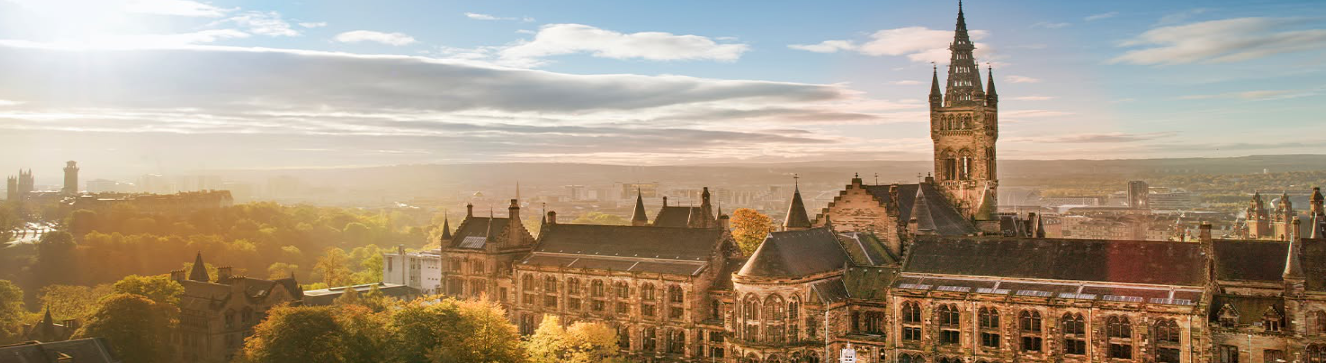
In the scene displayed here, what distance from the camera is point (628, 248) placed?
265 feet

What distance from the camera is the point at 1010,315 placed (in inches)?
2341

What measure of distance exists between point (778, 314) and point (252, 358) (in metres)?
34.7

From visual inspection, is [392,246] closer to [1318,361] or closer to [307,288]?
[307,288]

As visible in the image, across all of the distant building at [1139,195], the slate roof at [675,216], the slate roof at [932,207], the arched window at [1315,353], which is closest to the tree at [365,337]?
the slate roof at [675,216]

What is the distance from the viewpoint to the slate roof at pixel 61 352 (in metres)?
61.6

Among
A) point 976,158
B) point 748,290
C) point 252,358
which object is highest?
point 976,158

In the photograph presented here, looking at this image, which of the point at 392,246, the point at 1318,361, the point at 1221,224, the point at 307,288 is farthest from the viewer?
the point at 392,246

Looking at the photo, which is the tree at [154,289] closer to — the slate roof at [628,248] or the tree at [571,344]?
the slate roof at [628,248]

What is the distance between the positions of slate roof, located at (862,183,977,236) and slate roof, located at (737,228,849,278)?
6.80m

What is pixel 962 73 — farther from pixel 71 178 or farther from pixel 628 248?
pixel 71 178

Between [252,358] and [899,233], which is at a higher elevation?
[899,233]

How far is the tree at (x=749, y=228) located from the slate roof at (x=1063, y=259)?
1640 inches

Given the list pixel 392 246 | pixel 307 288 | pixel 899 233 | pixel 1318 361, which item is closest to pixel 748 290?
pixel 899 233

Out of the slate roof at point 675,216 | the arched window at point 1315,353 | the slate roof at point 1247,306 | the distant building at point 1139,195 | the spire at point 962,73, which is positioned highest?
the spire at point 962,73
